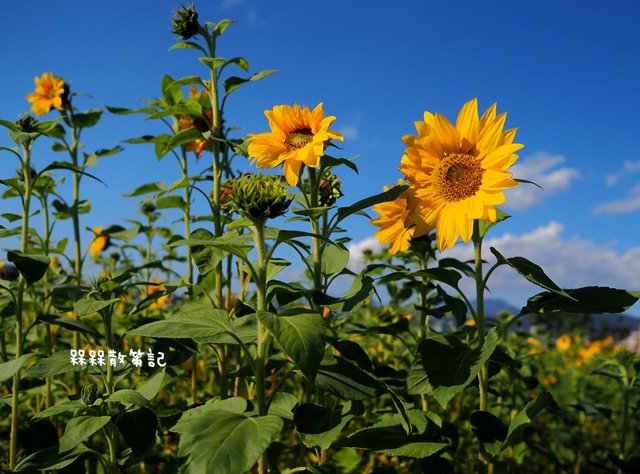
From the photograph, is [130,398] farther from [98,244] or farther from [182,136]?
[98,244]

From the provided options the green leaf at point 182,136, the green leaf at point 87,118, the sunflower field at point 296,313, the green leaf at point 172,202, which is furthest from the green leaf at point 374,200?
the green leaf at point 87,118

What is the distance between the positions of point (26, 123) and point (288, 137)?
0.95 m

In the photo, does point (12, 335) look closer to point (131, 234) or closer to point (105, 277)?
point (131, 234)

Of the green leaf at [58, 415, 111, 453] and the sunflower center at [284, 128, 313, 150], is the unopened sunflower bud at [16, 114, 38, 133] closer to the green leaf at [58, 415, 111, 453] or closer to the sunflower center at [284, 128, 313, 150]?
the sunflower center at [284, 128, 313, 150]

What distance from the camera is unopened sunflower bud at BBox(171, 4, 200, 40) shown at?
6.89 ft

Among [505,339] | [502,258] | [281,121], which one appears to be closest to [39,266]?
[281,121]

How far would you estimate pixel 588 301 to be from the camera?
4.55 ft

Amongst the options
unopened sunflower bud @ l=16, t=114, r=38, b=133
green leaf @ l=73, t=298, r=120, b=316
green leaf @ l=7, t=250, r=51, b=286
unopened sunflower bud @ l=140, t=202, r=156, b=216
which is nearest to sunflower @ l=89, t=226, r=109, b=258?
unopened sunflower bud @ l=140, t=202, r=156, b=216

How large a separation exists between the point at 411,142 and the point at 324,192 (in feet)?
1.09

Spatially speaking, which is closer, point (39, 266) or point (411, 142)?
point (411, 142)

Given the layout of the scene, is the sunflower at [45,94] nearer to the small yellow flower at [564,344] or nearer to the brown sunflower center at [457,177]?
the brown sunflower center at [457,177]

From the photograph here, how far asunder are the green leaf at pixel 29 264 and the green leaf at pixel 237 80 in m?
0.83

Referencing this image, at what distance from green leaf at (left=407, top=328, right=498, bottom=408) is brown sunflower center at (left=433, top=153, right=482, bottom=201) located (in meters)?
0.34

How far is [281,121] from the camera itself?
5.12 ft
